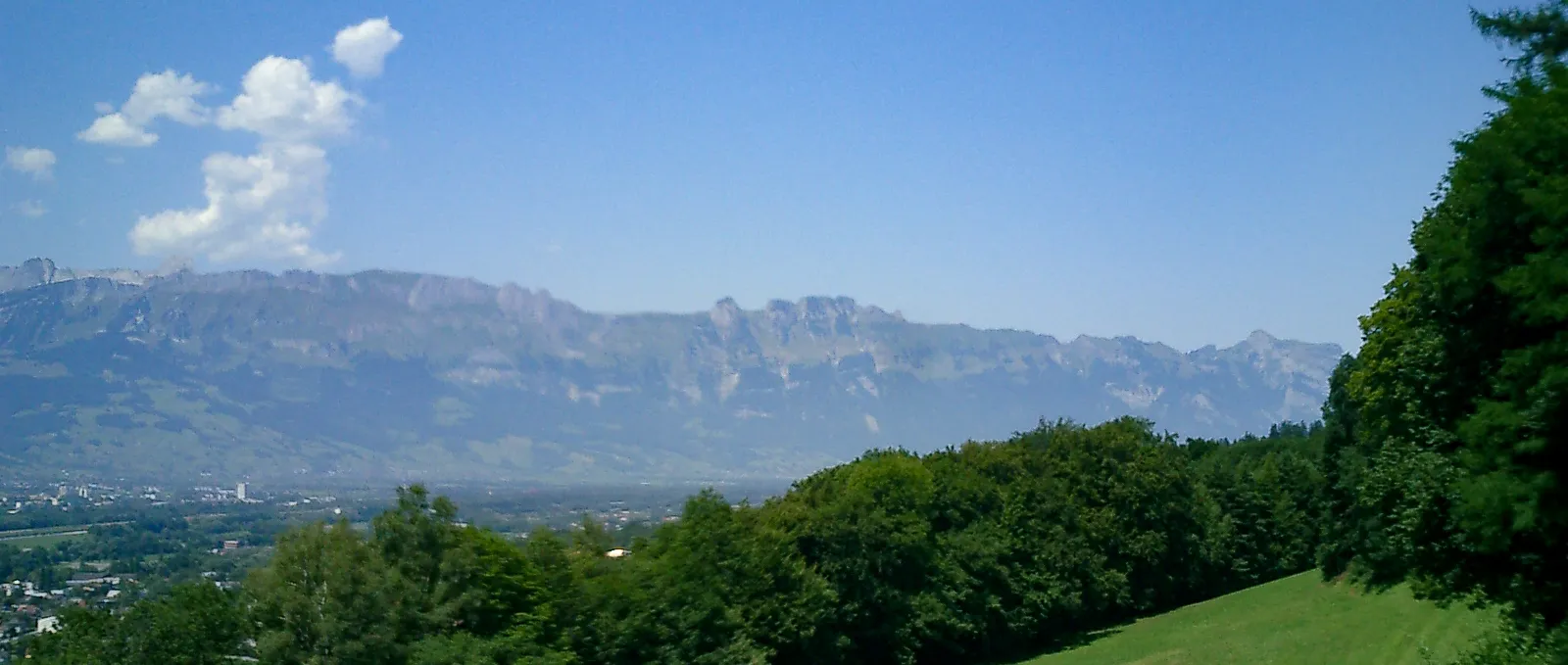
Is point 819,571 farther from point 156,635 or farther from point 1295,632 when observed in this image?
point 156,635

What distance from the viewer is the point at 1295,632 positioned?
47688 millimetres

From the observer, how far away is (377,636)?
36906 mm

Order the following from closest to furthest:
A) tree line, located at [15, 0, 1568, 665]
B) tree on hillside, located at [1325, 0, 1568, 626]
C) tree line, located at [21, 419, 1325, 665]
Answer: tree on hillside, located at [1325, 0, 1568, 626] → tree line, located at [15, 0, 1568, 665] → tree line, located at [21, 419, 1325, 665]

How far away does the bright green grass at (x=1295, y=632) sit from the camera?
3675 centimetres

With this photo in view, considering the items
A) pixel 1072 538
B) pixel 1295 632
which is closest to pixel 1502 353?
pixel 1295 632

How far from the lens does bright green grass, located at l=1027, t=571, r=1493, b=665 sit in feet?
121

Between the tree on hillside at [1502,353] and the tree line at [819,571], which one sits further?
the tree line at [819,571]

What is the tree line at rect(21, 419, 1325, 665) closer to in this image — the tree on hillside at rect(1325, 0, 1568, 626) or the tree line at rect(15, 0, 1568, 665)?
the tree line at rect(15, 0, 1568, 665)

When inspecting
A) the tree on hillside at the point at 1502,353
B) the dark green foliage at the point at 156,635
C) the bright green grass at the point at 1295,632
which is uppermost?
the tree on hillside at the point at 1502,353

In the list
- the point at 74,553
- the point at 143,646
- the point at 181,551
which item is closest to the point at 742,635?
the point at 143,646

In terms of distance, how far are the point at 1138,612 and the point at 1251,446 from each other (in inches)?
1716

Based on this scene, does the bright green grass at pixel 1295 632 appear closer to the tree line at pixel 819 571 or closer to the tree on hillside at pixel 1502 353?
the tree on hillside at pixel 1502 353

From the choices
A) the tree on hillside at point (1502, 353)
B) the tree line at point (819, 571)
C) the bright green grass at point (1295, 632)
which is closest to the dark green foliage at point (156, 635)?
the tree line at point (819, 571)

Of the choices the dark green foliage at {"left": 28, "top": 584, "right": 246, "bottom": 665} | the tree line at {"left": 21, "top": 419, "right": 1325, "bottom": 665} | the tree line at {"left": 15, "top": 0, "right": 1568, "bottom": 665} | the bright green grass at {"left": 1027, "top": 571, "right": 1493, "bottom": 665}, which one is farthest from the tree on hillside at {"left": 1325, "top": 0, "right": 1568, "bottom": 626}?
the dark green foliage at {"left": 28, "top": 584, "right": 246, "bottom": 665}
